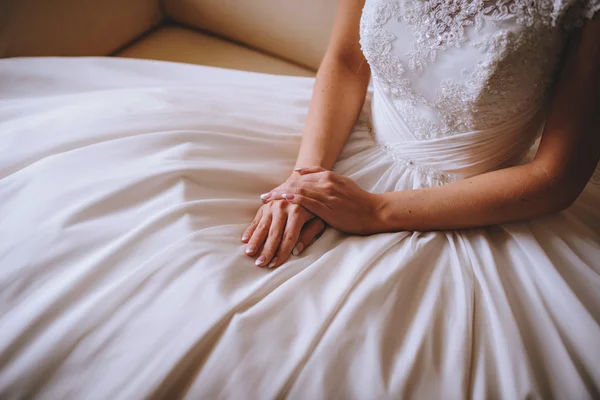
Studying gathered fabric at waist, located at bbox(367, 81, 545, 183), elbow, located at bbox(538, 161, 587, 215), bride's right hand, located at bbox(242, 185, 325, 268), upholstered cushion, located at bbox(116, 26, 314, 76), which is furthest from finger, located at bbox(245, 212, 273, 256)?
upholstered cushion, located at bbox(116, 26, 314, 76)

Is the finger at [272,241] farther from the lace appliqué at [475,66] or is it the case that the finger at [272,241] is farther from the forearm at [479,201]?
the lace appliqué at [475,66]

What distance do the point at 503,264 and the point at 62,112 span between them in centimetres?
86

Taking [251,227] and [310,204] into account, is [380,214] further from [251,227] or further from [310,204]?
[251,227]

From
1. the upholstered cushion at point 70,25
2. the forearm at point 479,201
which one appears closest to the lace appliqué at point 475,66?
the forearm at point 479,201

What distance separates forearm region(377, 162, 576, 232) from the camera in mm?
678

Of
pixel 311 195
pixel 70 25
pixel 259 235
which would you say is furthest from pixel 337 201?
pixel 70 25

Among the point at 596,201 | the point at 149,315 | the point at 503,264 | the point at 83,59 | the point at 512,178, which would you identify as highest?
the point at 83,59

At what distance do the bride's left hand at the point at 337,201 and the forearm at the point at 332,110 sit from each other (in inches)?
3.6

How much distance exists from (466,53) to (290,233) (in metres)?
0.42

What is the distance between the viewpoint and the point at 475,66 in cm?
65

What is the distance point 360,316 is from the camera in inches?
21.7

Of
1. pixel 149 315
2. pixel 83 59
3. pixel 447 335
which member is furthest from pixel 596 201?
pixel 83 59

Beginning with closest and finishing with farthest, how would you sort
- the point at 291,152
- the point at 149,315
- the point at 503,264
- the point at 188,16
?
1. the point at 149,315
2. the point at 503,264
3. the point at 291,152
4. the point at 188,16

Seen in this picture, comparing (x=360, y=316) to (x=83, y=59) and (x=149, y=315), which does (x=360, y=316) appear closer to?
(x=149, y=315)
